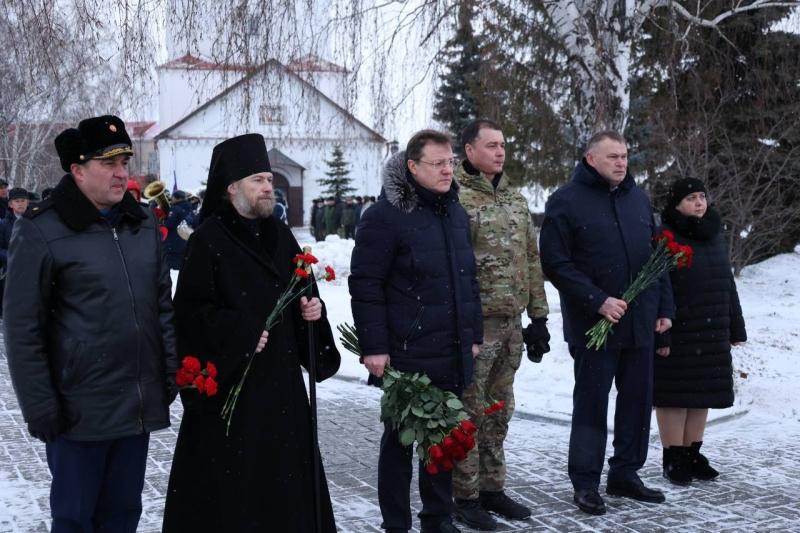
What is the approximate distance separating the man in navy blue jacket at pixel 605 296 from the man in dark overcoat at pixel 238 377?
1944mm

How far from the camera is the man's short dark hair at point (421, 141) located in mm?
4856

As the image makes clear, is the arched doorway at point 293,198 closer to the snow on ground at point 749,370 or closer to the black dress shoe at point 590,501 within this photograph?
the snow on ground at point 749,370

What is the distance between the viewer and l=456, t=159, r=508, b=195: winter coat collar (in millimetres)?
5406

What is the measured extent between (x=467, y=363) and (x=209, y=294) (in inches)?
59.0

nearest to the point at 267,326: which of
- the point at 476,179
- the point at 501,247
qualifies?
the point at 501,247

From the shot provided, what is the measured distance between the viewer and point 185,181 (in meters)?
49.5

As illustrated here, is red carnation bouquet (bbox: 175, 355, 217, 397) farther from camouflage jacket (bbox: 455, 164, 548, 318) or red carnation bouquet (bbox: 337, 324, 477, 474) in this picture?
camouflage jacket (bbox: 455, 164, 548, 318)

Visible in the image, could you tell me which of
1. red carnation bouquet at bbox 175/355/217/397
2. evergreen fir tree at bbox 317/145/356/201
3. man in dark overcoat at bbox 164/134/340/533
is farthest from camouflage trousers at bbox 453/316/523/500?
evergreen fir tree at bbox 317/145/356/201

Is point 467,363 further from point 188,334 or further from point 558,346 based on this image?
point 558,346

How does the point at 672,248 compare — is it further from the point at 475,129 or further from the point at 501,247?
the point at 475,129

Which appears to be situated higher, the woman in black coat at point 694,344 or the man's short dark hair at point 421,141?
the man's short dark hair at point 421,141

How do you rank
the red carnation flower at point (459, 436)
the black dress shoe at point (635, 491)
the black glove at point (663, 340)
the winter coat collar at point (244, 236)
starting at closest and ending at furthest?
the winter coat collar at point (244, 236) < the red carnation flower at point (459, 436) < the black dress shoe at point (635, 491) < the black glove at point (663, 340)

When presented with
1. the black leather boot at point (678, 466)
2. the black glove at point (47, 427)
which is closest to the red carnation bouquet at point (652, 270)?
the black leather boot at point (678, 466)

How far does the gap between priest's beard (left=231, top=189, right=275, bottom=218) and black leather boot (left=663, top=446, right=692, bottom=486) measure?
3.42 meters
